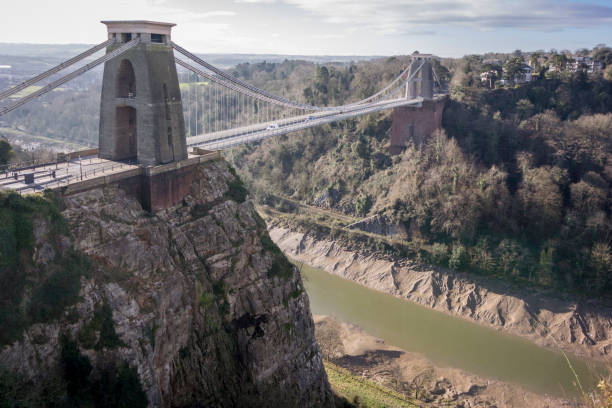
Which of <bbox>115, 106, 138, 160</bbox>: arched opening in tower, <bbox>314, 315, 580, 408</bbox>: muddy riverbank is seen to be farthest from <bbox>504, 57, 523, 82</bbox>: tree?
<bbox>115, 106, 138, 160</bbox>: arched opening in tower

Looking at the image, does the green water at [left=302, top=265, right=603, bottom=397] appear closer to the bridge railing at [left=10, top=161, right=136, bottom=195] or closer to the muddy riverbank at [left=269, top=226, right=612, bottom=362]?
the muddy riverbank at [left=269, top=226, right=612, bottom=362]

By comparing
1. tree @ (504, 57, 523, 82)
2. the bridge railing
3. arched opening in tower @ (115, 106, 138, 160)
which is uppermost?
tree @ (504, 57, 523, 82)

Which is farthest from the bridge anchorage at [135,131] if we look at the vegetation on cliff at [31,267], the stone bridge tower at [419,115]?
the stone bridge tower at [419,115]

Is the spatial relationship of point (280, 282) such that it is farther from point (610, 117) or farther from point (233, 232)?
point (610, 117)

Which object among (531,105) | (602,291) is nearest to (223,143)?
(602,291)

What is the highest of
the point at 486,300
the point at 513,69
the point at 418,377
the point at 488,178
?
the point at 513,69

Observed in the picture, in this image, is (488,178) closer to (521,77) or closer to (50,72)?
(521,77)

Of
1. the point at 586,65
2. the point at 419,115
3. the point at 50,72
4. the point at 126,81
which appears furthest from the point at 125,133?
the point at 586,65
